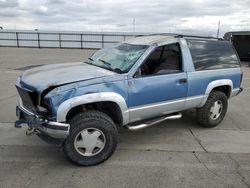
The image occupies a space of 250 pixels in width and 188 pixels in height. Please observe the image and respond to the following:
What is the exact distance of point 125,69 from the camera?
14.0 feet

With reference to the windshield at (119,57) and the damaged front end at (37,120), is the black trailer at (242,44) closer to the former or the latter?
the windshield at (119,57)

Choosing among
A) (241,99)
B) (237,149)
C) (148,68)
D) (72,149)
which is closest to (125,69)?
(148,68)

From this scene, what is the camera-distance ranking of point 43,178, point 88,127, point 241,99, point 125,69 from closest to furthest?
1. point 43,178
2. point 88,127
3. point 125,69
4. point 241,99

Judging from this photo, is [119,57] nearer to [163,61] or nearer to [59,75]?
[163,61]

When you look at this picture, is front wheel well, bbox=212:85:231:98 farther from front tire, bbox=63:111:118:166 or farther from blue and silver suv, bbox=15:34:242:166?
front tire, bbox=63:111:118:166

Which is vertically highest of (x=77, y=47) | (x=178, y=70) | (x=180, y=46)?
(x=180, y=46)

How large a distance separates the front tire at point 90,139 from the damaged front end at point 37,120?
195 millimetres

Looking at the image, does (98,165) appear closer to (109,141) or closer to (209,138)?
(109,141)

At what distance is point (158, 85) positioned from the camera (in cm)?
446

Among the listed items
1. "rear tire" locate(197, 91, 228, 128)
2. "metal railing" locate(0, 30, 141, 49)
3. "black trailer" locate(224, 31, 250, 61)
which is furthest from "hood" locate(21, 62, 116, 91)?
"metal railing" locate(0, 30, 141, 49)

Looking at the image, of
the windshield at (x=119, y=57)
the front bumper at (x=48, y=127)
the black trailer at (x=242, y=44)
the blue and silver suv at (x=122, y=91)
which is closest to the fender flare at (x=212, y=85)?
the blue and silver suv at (x=122, y=91)

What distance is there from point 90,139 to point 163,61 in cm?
184

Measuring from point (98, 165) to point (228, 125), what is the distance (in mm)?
3100

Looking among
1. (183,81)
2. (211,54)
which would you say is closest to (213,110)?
(211,54)
